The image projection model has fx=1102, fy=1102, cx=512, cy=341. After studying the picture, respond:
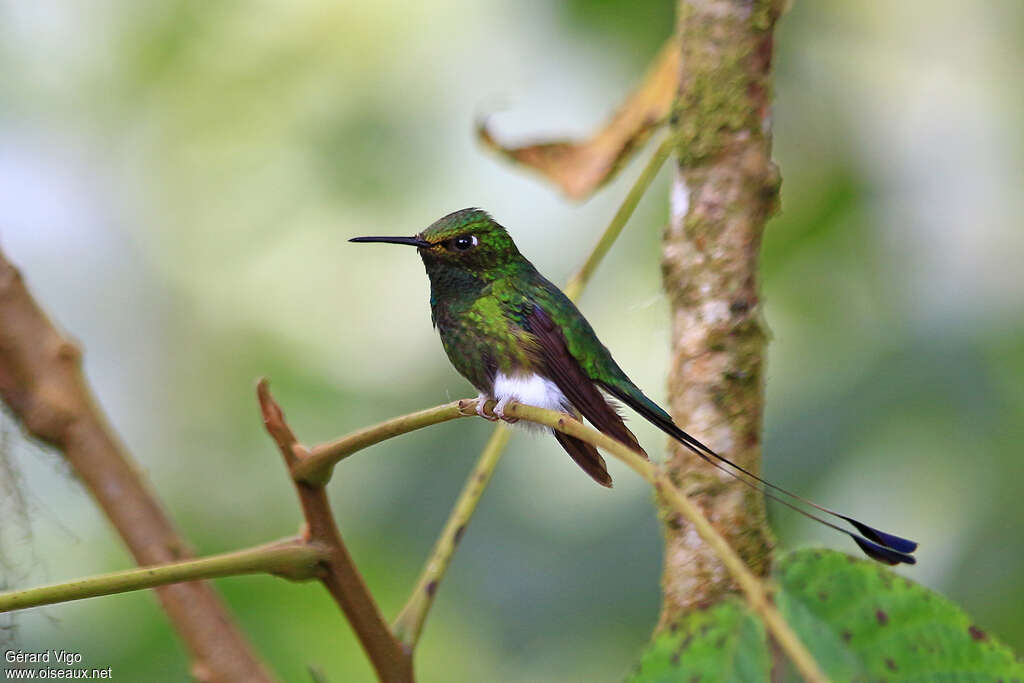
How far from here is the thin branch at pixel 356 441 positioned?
3.01 ft

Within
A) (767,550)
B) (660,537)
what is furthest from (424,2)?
(767,550)

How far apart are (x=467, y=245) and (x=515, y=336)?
0.19 m

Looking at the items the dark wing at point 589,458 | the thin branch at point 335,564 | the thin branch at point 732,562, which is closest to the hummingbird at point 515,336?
the dark wing at point 589,458

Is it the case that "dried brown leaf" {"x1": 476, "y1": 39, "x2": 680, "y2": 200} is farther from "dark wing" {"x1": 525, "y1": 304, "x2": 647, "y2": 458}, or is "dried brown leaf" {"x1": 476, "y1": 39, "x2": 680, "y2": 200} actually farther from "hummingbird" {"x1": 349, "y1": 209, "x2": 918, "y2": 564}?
"dark wing" {"x1": 525, "y1": 304, "x2": 647, "y2": 458}

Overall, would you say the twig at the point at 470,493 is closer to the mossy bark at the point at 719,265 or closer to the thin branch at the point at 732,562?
the mossy bark at the point at 719,265

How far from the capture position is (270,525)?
2258mm

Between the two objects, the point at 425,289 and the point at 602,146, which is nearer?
the point at 602,146

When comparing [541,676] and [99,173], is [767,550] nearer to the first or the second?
[541,676]

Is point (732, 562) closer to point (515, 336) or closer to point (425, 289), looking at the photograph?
point (515, 336)

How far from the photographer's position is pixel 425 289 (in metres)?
2.65

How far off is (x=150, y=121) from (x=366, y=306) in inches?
28.7

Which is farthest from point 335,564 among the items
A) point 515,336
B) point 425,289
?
point 425,289

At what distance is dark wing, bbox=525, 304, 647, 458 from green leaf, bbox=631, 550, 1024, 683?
46 cm

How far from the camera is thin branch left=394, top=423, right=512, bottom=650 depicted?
108 centimetres
